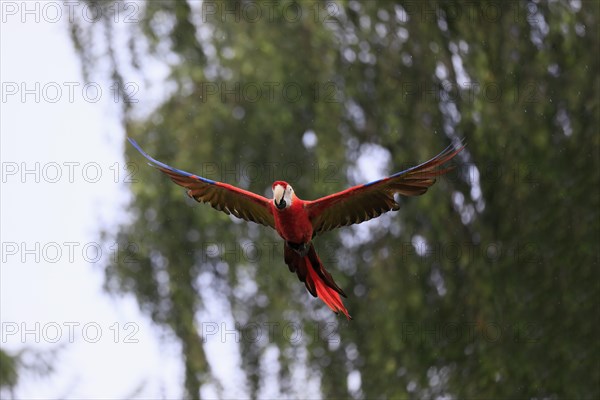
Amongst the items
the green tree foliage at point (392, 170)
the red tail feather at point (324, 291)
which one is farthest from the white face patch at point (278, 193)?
the green tree foliage at point (392, 170)

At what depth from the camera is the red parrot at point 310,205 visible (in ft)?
8.64

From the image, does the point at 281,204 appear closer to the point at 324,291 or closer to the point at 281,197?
the point at 281,197

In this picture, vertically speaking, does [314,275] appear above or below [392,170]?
below

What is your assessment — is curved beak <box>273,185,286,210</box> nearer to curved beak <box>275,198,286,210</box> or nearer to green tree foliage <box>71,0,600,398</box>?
curved beak <box>275,198,286,210</box>

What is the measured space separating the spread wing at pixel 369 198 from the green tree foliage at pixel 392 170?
3712mm

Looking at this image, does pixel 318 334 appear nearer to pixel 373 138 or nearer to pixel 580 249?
pixel 373 138

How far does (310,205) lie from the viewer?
2689mm

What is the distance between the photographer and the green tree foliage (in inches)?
247

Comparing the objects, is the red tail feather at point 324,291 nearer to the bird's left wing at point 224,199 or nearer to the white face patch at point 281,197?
the bird's left wing at point 224,199

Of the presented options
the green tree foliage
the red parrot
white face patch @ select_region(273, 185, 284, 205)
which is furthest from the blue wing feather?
the green tree foliage

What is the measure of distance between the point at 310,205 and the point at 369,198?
0.16 metres

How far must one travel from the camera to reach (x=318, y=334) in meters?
7.52

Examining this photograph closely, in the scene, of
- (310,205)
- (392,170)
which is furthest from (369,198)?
(392,170)

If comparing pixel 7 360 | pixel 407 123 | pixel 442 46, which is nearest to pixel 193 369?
pixel 7 360
